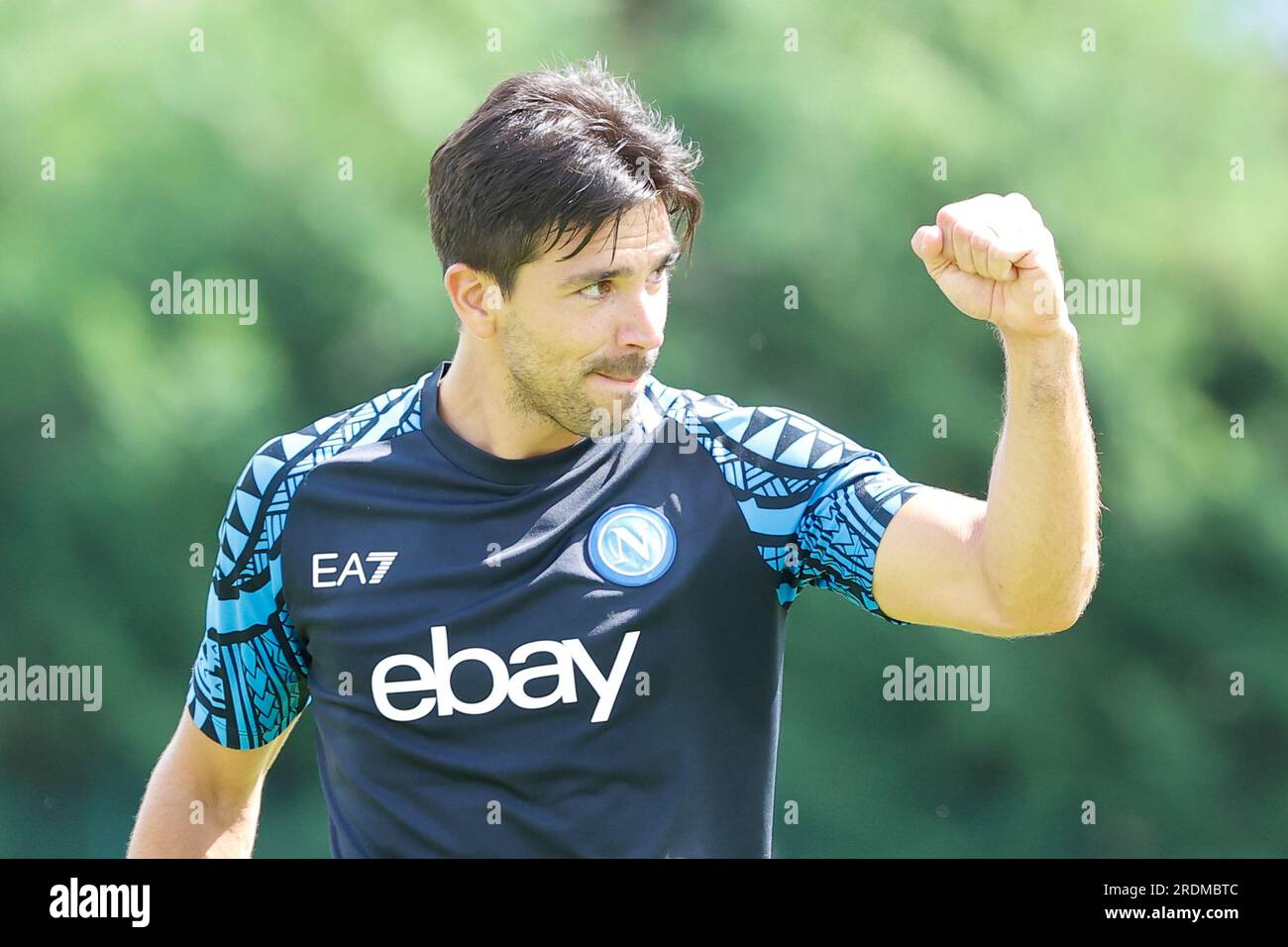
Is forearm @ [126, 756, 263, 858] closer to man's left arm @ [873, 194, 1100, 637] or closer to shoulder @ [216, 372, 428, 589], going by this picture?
shoulder @ [216, 372, 428, 589]

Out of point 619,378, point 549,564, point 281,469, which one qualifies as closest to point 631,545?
point 549,564

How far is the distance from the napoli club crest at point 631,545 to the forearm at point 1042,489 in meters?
0.52

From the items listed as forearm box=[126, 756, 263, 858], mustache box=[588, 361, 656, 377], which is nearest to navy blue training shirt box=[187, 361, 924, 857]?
mustache box=[588, 361, 656, 377]

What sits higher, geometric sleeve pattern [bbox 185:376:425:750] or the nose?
the nose

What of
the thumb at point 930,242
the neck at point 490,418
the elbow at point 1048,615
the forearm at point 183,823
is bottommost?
the forearm at point 183,823

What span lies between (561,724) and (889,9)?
4.84 metres

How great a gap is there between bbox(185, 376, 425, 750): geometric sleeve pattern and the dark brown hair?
0.31 metres

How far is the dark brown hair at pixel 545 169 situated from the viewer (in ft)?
7.87

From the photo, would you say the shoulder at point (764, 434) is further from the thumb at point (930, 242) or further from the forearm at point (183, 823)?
the forearm at point (183, 823)

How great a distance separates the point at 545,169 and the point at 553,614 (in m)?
0.71

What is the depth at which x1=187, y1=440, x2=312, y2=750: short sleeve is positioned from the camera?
246 cm

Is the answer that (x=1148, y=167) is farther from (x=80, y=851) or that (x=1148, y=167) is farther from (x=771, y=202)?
(x=80, y=851)

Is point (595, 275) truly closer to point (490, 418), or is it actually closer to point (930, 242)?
point (490, 418)

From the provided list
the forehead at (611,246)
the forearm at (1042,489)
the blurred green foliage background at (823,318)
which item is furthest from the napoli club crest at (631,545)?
the blurred green foliage background at (823,318)
